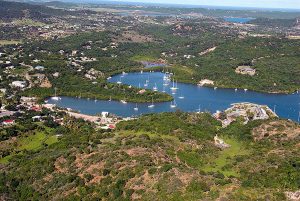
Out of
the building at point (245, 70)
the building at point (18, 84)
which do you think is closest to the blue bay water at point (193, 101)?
the building at point (18, 84)

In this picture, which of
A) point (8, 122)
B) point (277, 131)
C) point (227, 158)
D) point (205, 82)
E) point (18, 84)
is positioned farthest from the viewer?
point (205, 82)

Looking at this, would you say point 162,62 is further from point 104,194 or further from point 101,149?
point 104,194

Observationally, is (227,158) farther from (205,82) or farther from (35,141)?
(205,82)

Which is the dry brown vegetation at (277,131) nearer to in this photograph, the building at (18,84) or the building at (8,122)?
the building at (8,122)

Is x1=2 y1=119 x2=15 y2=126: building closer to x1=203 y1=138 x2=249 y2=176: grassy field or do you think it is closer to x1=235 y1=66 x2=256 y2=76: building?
x1=203 y1=138 x2=249 y2=176: grassy field

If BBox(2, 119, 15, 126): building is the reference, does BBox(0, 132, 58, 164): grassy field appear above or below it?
above

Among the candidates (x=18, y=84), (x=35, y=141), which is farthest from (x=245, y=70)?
(x=35, y=141)

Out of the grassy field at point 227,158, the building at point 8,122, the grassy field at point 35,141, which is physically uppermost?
the grassy field at point 227,158

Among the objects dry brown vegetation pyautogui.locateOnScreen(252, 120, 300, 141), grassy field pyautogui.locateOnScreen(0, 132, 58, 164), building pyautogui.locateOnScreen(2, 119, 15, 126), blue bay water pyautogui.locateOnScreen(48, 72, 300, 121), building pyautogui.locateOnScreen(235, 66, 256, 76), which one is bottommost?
blue bay water pyautogui.locateOnScreen(48, 72, 300, 121)

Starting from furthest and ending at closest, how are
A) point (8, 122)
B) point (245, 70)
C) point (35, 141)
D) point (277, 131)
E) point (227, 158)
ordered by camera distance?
Answer: 1. point (245, 70)
2. point (8, 122)
3. point (35, 141)
4. point (277, 131)
5. point (227, 158)

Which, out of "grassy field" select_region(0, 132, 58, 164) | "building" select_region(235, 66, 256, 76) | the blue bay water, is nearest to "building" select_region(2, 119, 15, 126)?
"grassy field" select_region(0, 132, 58, 164)

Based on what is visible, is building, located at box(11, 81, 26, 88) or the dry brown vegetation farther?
building, located at box(11, 81, 26, 88)
